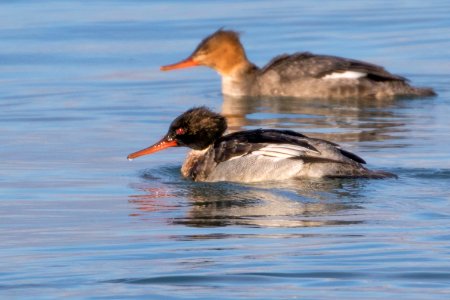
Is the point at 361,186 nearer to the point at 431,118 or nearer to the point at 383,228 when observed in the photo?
the point at 383,228

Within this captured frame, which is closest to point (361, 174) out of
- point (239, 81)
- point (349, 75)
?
point (349, 75)

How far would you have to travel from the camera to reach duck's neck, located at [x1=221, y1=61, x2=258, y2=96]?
1898 centimetres

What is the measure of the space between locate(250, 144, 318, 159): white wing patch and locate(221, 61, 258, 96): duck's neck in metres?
6.48

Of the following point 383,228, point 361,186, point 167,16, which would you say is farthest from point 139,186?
point 167,16

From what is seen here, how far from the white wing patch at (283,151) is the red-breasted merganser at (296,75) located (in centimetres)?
560

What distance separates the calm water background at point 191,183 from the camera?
863cm

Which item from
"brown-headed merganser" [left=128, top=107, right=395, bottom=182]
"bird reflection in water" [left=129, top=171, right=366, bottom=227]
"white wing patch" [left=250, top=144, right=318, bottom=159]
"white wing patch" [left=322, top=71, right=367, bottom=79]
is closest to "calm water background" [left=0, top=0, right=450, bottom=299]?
"bird reflection in water" [left=129, top=171, right=366, bottom=227]

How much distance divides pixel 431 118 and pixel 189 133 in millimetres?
3938

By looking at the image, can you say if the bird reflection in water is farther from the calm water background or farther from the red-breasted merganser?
the red-breasted merganser

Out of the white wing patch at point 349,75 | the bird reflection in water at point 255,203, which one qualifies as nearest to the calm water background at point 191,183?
the bird reflection in water at point 255,203

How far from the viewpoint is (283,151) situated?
40.7ft

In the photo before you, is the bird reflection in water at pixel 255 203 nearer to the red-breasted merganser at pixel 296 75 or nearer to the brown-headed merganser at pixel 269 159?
→ the brown-headed merganser at pixel 269 159

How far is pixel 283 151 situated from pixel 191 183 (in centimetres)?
93

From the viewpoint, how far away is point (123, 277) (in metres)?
8.59
